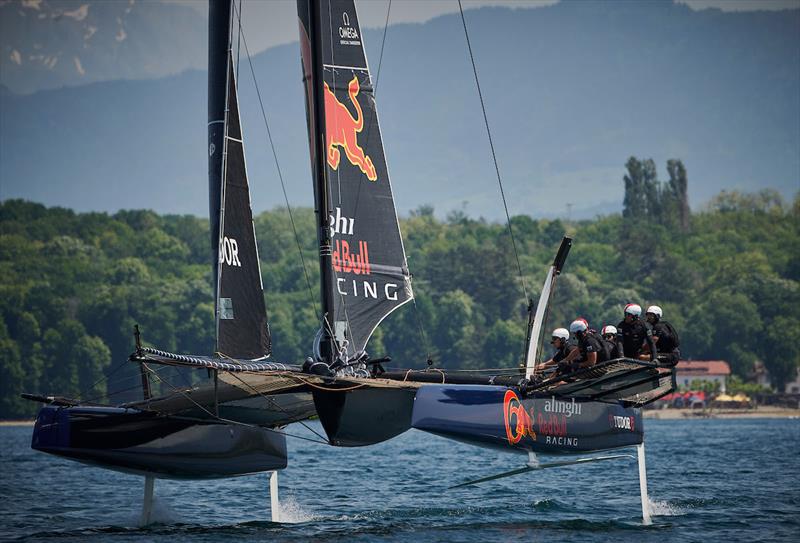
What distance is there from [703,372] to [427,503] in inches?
2853

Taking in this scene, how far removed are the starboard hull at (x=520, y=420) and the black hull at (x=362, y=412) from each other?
1.15 m

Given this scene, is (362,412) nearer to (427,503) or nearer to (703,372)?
(427,503)

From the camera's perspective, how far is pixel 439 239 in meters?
133

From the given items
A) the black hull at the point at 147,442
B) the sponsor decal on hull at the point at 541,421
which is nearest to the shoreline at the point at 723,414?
the sponsor decal on hull at the point at 541,421

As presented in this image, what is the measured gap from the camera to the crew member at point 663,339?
74.9 feet

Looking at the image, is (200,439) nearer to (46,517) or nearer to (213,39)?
(46,517)

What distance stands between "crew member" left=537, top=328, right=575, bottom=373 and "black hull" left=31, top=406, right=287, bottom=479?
492cm

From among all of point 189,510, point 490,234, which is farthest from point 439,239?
point 189,510

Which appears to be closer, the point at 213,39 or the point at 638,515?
the point at 638,515

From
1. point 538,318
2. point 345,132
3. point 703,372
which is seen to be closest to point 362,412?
point 538,318

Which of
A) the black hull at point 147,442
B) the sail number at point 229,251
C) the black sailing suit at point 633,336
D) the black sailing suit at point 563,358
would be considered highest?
the sail number at point 229,251

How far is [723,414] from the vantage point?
87750 mm

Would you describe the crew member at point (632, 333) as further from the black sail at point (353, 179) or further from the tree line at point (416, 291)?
the tree line at point (416, 291)

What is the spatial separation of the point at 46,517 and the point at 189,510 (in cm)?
259
